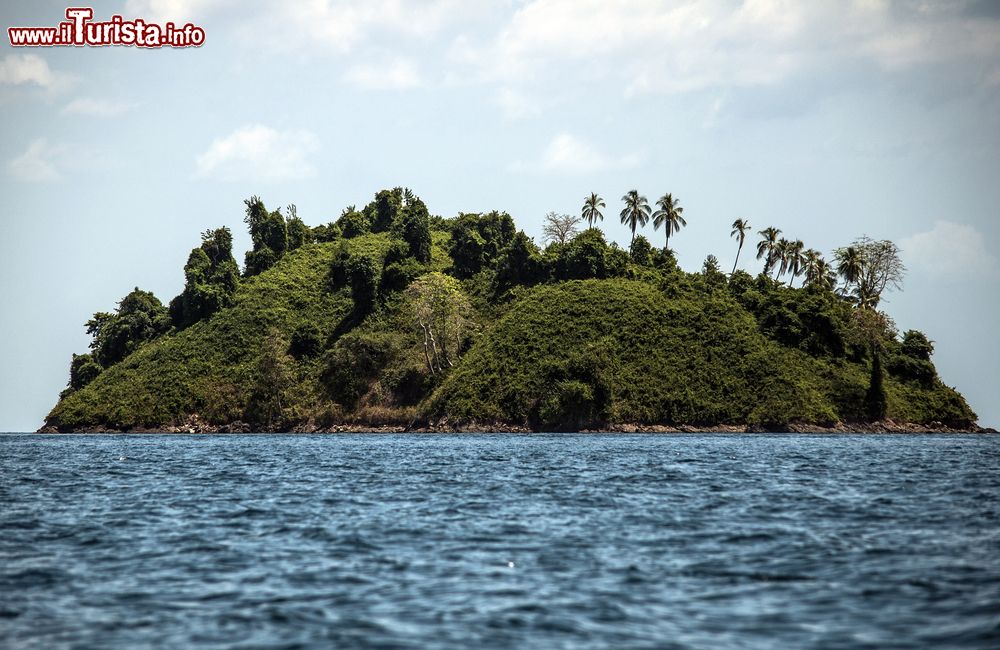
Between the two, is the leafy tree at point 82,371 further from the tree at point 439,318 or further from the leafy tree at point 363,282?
the tree at point 439,318

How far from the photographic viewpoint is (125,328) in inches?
6398

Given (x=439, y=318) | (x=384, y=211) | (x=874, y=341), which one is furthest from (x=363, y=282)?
(x=874, y=341)

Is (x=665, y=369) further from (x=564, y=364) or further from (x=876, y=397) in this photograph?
(x=876, y=397)

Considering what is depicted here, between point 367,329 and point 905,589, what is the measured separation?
137 m

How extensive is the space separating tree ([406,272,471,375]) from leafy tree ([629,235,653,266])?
1454 inches

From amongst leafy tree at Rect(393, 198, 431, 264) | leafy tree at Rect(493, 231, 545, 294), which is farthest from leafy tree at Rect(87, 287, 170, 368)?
leafy tree at Rect(493, 231, 545, 294)

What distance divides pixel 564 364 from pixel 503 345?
13527mm

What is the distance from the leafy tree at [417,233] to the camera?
172625mm

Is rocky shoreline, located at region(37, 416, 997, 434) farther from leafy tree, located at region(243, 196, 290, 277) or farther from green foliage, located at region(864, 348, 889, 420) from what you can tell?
leafy tree, located at region(243, 196, 290, 277)

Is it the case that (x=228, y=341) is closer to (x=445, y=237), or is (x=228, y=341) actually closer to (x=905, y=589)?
(x=445, y=237)

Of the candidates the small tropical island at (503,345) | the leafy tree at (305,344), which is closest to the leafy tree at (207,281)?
the small tropical island at (503,345)

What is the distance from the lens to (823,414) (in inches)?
4660

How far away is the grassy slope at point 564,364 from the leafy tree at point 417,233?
65.8ft

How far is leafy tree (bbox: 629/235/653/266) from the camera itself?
6314 inches
